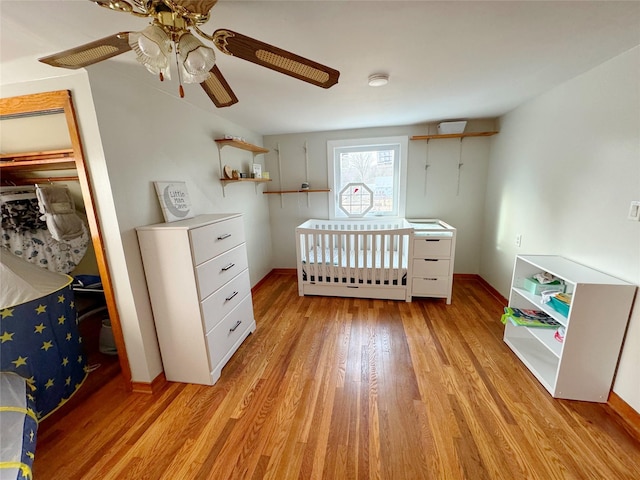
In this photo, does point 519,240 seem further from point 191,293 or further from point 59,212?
point 59,212

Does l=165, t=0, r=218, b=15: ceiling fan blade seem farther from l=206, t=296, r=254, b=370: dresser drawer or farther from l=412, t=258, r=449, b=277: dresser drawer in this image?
l=412, t=258, r=449, b=277: dresser drawer

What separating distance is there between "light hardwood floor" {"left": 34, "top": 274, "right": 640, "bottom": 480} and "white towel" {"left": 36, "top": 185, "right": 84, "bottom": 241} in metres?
1.12

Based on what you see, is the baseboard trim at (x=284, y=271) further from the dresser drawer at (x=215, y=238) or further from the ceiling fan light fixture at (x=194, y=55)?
the ceiling fan light fixture at (x=194, y=55)

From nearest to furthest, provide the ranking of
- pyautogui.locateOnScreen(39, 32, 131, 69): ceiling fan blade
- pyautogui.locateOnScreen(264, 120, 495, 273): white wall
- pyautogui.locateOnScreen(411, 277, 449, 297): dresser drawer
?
1. pyautogui.locateOnScreen(39, 32, 131, 69): ceiling fan blade
2. pyautogui.locateOnScreen(411, 277, 449, 297): dresser drawer
3. pyautogui.locateOnScreen(264, 120, 495, 273): white wall

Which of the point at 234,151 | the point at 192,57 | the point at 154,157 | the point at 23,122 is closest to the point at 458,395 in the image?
the point at 192,57

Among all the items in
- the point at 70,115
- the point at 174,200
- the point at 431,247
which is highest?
the point at 70,115

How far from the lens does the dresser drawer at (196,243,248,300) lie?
1.59 m

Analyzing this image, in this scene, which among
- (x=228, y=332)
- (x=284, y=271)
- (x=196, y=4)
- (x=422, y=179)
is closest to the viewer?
(x=196, y=4)

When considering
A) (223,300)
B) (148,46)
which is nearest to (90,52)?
(148,46)

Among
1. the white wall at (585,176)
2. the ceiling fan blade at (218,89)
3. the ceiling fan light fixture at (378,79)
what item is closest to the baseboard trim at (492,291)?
the white wall at (585,176)

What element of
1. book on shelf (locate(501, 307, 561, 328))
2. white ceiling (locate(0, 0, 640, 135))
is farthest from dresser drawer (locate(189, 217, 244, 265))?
book on shelf (locate(501, 307, 561, 328))

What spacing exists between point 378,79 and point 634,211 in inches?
64.4

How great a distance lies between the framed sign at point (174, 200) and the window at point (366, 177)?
200 cm

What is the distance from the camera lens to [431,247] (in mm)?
2578
